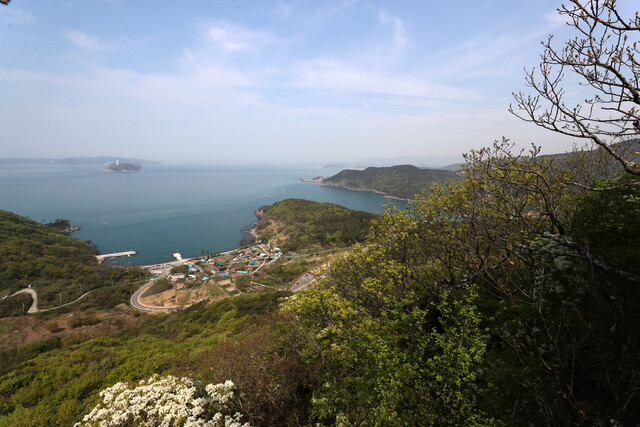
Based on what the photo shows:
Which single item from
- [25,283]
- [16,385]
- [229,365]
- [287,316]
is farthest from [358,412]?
[25,283]

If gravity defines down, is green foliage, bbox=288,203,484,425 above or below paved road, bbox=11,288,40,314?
above

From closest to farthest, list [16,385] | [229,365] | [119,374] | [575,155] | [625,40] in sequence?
[625,40]
[229,365]
[119,374]
[16,385]
[575,155]

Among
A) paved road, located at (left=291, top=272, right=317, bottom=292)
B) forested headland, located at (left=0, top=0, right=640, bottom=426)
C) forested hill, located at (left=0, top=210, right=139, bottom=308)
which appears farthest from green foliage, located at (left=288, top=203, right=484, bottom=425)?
forested hill, located at (left=0, top=210, right=139, bottom=308)

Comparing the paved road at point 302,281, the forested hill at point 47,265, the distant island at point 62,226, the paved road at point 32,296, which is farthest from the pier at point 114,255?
the paved road at point 302,281

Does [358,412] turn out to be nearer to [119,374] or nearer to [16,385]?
[119,374]

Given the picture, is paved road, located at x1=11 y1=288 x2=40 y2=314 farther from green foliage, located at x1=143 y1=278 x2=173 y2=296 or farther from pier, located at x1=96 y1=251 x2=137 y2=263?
pier, located at x1=96 y1=251 x2=137 y2=263
